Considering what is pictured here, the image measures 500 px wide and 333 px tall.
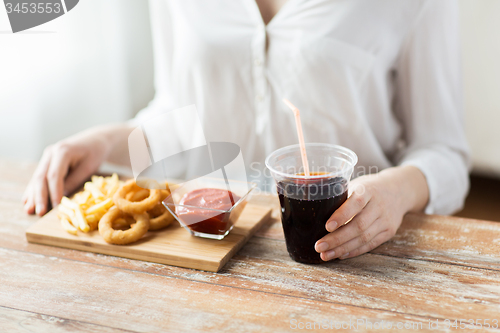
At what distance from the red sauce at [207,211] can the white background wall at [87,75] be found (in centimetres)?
147

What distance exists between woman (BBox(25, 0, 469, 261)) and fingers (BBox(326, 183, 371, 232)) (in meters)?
0.23

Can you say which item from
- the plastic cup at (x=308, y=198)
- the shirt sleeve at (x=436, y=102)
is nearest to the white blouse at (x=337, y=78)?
the shirt sleeve at (x=436, y=102)

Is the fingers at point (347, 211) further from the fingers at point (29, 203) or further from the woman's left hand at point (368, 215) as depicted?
the fingers at point (29, 203)

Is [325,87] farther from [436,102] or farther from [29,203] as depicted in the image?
[29,203]

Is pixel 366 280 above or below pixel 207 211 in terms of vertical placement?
below

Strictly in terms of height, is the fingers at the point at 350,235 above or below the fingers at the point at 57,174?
below

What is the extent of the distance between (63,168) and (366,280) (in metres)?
0.85

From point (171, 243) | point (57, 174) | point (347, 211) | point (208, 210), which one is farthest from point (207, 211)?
point (57, 174)

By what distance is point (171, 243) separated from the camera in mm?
941

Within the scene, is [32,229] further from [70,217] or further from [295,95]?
[295,95]

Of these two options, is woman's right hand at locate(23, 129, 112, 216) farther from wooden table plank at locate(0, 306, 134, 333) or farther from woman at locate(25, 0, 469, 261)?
wooden table plank at locate(0, 306, 134, 333)

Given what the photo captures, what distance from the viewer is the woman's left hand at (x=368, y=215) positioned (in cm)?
84

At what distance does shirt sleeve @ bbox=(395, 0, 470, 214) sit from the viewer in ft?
3.89

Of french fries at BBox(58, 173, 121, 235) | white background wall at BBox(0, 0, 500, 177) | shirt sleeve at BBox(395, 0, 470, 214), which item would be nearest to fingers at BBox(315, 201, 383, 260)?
shirt sleeve at BBox(395, 0, 470, 214)
